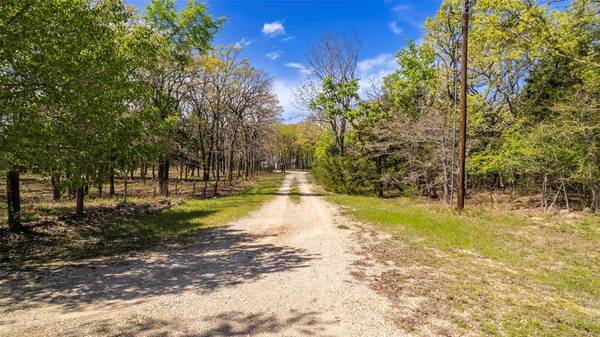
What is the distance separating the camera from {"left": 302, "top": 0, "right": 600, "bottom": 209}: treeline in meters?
13.2

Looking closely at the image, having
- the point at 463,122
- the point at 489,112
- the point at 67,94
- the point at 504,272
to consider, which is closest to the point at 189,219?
the point at 67,94

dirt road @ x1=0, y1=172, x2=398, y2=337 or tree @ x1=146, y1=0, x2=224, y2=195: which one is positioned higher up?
tree @ x1=146, y1=0, x2=224, y2=195

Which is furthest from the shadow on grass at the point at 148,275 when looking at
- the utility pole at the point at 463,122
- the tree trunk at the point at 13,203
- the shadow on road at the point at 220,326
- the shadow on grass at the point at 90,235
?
the utility pole at the point at 463,122

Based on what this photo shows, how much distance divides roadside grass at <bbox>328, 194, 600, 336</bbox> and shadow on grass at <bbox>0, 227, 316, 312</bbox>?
8.89 feet

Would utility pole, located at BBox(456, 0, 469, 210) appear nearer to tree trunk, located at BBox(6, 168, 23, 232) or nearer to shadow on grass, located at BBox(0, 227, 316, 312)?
shadow on grass, located at BBox(0, 227, 316, 312)

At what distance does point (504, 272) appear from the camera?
19.8 ft

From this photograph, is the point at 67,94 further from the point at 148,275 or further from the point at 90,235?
the point at 90,235

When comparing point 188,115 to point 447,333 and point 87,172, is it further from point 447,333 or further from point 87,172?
point 447,333

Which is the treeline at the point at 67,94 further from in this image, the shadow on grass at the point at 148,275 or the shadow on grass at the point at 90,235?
the shadow on grass at the point at 148,275

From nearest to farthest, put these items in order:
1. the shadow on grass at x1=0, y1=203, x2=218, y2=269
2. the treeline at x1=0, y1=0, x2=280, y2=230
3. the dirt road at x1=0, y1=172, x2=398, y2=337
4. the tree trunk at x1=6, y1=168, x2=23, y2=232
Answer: the dirt road at x1=0, y1=172, x2=398, y2=337, the treeline at x1=0, y1=0, x2=280, y2=230, the shadow on grass at x1=0, y1=203, x2=218, y2=269, the tree trunk at x1=6, y1=168, x2=23, y2=232

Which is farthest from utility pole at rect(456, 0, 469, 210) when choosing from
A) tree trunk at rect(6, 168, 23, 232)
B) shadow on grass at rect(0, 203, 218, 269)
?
tree trunk at rect(6, 168, 23, 232)

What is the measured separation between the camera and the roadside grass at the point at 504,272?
13.5 ft

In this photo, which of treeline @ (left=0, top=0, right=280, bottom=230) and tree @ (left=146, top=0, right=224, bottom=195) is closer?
treeline @ (left=0, top=0, right=280, bottom=230)

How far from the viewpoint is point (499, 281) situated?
5.55 m
